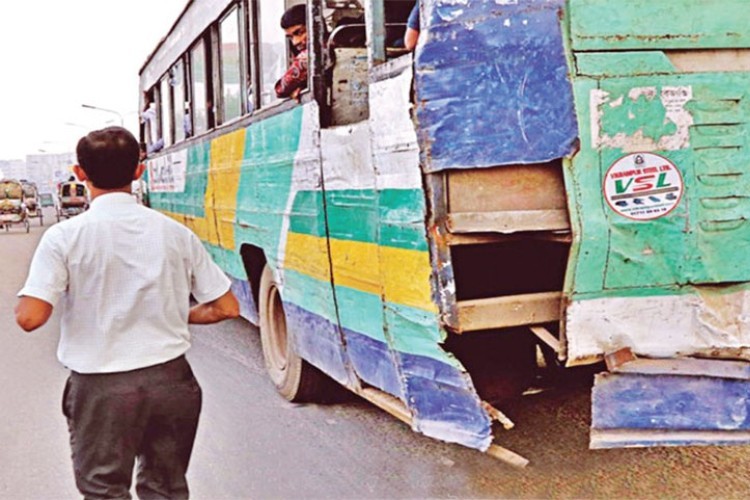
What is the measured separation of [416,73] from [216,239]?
4.36 meters

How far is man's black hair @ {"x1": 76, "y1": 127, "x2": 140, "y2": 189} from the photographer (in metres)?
2.85

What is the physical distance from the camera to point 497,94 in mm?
3502

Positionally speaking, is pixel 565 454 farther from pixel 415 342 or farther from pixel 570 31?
pixel 570 31

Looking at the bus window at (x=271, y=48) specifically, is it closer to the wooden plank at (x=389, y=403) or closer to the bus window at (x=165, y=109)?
the wooden plank at (x=389, y=403)

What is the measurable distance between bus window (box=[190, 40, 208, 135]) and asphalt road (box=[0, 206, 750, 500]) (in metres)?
2.73

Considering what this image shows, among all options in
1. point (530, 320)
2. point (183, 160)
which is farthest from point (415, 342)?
point (183, 160)

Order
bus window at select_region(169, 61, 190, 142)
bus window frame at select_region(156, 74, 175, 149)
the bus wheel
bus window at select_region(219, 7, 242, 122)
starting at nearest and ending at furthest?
the bus wheel
bus window at select_region(219, 7, 242, 122)
bus window at select_region(169, 61, 190, 142)
bus window frame at select_region(156, 74, 175, 149)

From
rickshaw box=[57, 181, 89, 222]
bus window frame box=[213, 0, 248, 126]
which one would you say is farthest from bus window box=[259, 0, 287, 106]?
rickshaw box=[57, 181, 89, 222]

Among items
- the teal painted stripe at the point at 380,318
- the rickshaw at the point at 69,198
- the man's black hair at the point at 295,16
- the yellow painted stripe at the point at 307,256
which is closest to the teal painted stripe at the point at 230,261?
the yellow painted stripe at the point at 307,256

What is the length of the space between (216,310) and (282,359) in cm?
336

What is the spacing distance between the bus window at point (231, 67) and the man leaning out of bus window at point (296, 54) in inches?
52.5

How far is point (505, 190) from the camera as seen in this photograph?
355 centimetres

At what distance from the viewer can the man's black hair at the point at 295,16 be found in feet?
16.8

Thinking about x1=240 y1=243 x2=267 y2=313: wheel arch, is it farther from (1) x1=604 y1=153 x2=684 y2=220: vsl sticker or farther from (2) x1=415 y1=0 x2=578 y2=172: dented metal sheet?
(1) x1=604 y1=153 x2=684 y2=220: vsl sticker
